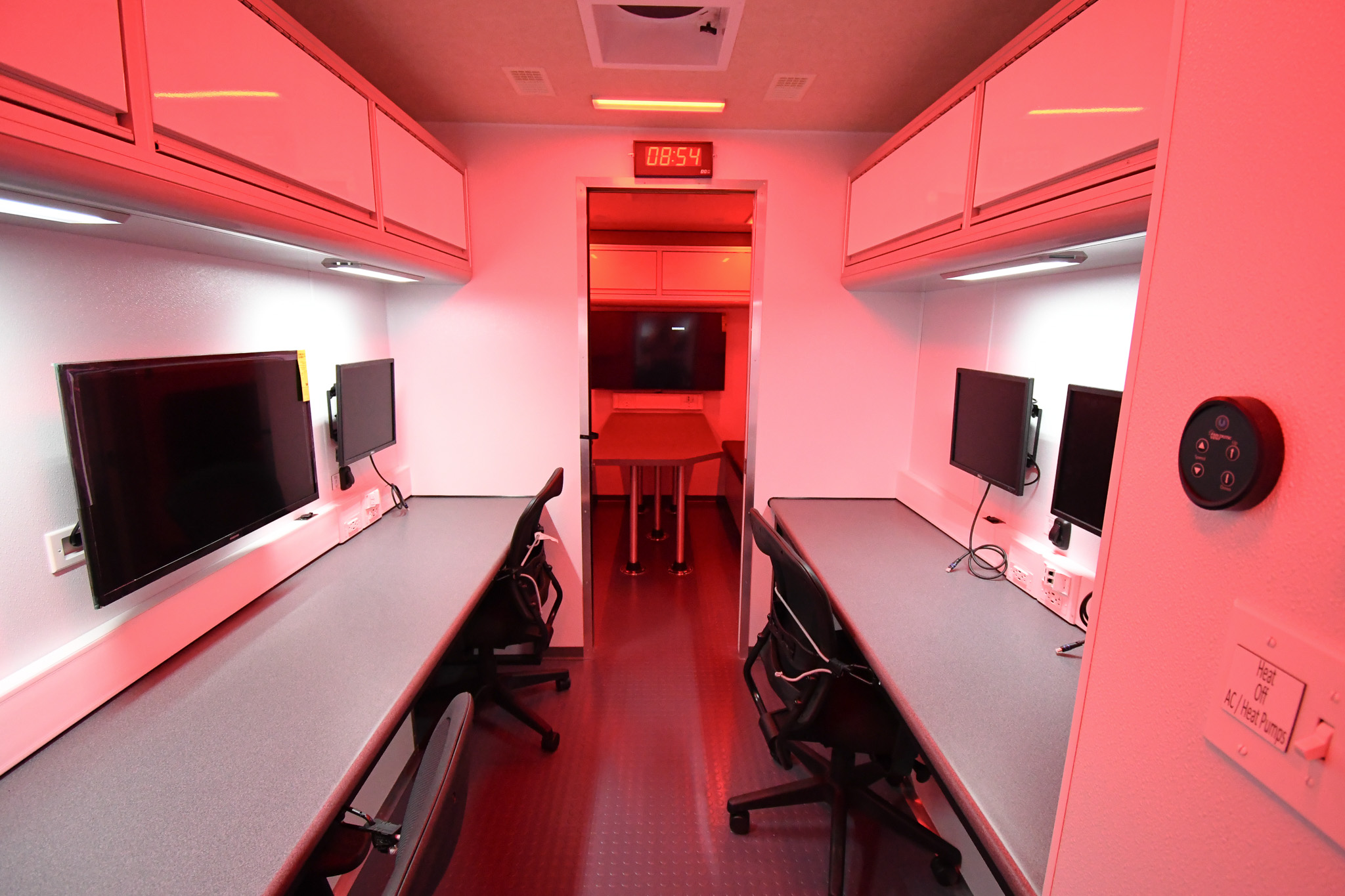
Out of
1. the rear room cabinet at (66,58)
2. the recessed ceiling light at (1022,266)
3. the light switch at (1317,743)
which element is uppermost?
the rear room cabinet at (66,58)

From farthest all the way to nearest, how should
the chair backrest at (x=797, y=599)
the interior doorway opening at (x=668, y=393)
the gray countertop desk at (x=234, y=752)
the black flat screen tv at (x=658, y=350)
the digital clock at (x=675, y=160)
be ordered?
1. the black flat screen tv at (x=658, y=350)
2. the interior doorway opening at (x=668, y=393)
3. the digital clock at (x=675, y=160)
4. the chair backrest at (x=797, y=599)
5. the gray countertop desk at (x=234, y=752)

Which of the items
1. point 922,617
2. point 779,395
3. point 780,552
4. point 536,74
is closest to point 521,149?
point 536,74

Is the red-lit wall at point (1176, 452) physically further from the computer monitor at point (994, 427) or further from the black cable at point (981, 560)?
the black cable at point (981, 560)

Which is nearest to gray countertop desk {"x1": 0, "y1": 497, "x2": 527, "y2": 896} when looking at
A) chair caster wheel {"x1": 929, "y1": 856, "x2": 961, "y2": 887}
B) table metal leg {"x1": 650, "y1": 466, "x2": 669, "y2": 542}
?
chair caster wheel {"x1": 929, "y1": 856, "x2": 961, "y2": 887}

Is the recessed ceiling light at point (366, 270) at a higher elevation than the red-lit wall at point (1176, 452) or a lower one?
higher

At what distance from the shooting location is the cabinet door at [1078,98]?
37.8 inches

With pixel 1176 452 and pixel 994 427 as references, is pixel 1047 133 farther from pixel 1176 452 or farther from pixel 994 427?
pixel 1176 452

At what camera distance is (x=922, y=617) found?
1.58 m

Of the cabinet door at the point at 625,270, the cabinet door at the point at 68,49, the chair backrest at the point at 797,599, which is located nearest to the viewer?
the cabinet door at the point at 68,49

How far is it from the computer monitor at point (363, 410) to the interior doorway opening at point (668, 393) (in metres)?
0.87

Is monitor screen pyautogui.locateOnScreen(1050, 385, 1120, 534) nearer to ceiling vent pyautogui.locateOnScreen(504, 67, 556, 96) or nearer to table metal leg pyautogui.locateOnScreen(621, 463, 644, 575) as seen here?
ceiling vent pyautogui.locateOnScreen(504, 67, 556, 96)

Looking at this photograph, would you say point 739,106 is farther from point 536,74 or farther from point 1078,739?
point 1078,739

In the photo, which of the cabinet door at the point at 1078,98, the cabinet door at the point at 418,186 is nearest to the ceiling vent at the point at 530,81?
the cabinet door at the point at 418,186

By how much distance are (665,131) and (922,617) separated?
2139 mm
